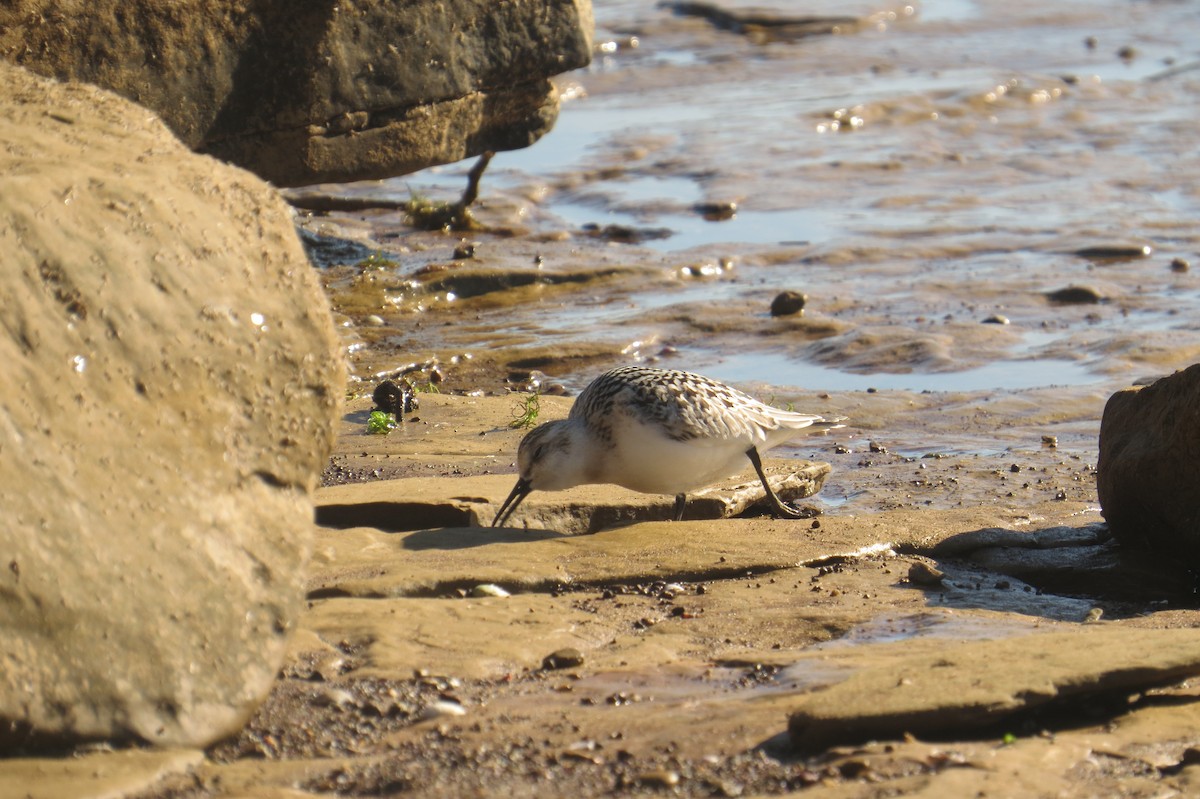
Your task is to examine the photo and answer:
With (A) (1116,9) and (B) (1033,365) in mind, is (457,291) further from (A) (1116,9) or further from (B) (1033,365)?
(A) (1116,9)

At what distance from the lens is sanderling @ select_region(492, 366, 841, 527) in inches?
245

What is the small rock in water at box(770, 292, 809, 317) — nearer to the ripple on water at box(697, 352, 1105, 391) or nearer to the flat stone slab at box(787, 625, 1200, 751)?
the ripple on water at box(697, 352, 1105, 391)

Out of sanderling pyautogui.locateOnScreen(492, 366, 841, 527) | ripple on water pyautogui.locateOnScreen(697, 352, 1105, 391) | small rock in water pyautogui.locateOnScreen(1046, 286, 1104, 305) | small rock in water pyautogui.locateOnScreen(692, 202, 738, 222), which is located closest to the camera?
sanderling pyautogui.locateOnScreen(492, 366, 841, 527)

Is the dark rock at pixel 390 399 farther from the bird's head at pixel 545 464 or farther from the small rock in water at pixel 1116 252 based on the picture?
the small rock in water at pixel 1116 252

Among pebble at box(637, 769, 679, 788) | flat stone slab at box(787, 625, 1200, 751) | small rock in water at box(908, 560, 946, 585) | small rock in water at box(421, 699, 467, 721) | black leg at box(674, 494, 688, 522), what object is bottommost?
black leg at box(674, 494, 688, 522)

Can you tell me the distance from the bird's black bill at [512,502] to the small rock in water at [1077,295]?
5911 mm

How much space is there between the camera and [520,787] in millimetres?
3695

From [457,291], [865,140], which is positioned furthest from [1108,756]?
[865,140]

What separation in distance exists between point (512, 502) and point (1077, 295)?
19.7 ft

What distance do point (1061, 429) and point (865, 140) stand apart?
8.53m

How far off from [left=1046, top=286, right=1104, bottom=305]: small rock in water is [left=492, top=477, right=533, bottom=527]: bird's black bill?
19.4 feet

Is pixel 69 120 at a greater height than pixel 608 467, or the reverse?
pixel 69 120

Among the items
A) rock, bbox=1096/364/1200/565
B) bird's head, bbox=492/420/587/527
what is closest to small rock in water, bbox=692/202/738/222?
rock, bbox=1096/364/1200/565

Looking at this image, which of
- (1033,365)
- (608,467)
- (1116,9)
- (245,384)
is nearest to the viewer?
(245,384)
